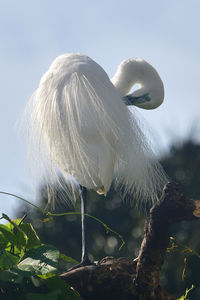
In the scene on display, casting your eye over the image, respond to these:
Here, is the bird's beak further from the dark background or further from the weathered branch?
the dark background

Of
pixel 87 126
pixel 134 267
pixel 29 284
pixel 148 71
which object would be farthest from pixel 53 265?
pixel 148 71

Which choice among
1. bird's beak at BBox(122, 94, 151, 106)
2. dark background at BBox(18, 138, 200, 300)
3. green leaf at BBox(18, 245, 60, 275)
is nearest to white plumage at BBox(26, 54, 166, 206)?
bird's beak at BBox(122, 94, 151, 106)

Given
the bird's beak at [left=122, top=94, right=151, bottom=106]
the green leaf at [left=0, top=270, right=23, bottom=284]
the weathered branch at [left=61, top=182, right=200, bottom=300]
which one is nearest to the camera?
the green leaf at [left=0, top=270, right=23, bottom=284]

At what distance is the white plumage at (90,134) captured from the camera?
10.9 feet

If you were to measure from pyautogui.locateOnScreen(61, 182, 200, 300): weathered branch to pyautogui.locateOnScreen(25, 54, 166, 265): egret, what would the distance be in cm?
61

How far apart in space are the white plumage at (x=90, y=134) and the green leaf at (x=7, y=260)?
0.94 m

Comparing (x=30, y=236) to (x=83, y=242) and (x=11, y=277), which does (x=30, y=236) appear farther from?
(x=83, y=242)

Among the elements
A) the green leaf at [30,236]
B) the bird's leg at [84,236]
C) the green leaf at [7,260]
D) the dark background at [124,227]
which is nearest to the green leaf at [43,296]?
the green leaf at [7,260]

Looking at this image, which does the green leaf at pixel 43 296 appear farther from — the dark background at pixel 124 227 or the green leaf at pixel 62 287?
the dark background at pixel 124 227

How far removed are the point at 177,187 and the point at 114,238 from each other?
7388 millimetres

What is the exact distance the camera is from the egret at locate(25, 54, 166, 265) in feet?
10.9

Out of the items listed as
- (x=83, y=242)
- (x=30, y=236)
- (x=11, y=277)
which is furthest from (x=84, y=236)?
(x=11, y=277)

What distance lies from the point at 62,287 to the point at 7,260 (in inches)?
8.3

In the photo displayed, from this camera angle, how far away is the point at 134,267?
273 centimetres
